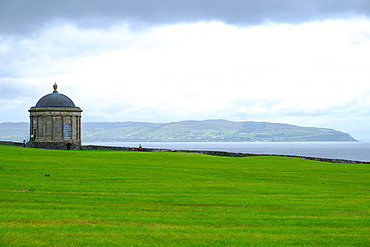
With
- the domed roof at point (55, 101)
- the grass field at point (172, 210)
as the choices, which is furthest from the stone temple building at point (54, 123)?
the grass field at point (172, 210)

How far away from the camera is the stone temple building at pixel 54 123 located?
84.9m

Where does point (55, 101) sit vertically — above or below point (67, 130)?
above

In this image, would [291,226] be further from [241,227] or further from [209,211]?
[209,211]

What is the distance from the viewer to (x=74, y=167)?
34.2 meters

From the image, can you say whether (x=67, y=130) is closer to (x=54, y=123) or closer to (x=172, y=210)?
(x=54, y=123)

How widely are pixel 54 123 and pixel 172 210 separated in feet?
229

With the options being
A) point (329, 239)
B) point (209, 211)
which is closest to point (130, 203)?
point (209, 211)

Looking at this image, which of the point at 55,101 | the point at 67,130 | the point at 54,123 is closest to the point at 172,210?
the point at 54,123

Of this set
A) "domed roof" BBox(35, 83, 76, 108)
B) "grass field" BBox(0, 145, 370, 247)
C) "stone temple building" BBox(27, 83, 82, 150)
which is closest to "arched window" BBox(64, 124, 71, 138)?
"stone temple building" BBox(27, 83, 82, 150)

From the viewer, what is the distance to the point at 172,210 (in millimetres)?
19359

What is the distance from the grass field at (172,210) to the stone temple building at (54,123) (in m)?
54.0

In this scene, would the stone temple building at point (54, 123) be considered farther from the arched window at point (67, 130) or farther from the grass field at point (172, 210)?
the grass field at point (172, 210)

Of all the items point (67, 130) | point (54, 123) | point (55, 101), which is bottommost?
point (67, 130)

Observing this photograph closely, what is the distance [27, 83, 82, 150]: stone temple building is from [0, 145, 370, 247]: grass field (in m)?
54.0
